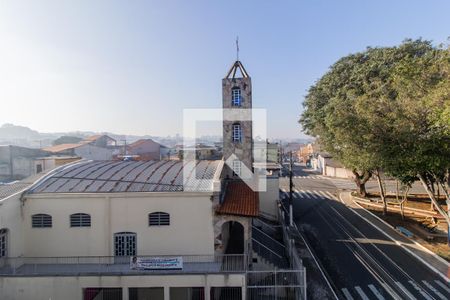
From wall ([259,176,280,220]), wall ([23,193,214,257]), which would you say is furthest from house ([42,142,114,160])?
wall ([23,193,214,257])

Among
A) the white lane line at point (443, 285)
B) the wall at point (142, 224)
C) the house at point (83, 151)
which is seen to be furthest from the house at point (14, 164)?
the white lane line at point (443, 285)

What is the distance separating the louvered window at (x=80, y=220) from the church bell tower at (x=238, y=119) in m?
11.0

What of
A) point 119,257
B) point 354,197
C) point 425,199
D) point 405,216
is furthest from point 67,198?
point 425,199

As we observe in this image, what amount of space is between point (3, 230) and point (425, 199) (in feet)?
150

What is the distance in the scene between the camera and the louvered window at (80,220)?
60.3 feet

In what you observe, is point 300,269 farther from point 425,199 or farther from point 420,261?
point 425,199

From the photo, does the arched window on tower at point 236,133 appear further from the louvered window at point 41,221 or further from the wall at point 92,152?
the wall at point 92,152

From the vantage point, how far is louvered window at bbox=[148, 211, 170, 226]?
18312 mm

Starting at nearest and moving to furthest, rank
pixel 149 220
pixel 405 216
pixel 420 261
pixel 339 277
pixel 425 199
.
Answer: pixel 149 220, pixel 339 277, pixel 420 261, pixel 405 216, pixel 425 199

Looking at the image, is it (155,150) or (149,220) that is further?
(155,150)

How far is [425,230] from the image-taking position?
92.7 feet

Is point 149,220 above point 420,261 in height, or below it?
above

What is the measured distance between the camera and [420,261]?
21.8 meters

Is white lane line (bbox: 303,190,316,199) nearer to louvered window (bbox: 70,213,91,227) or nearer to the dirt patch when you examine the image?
the dirt patch
